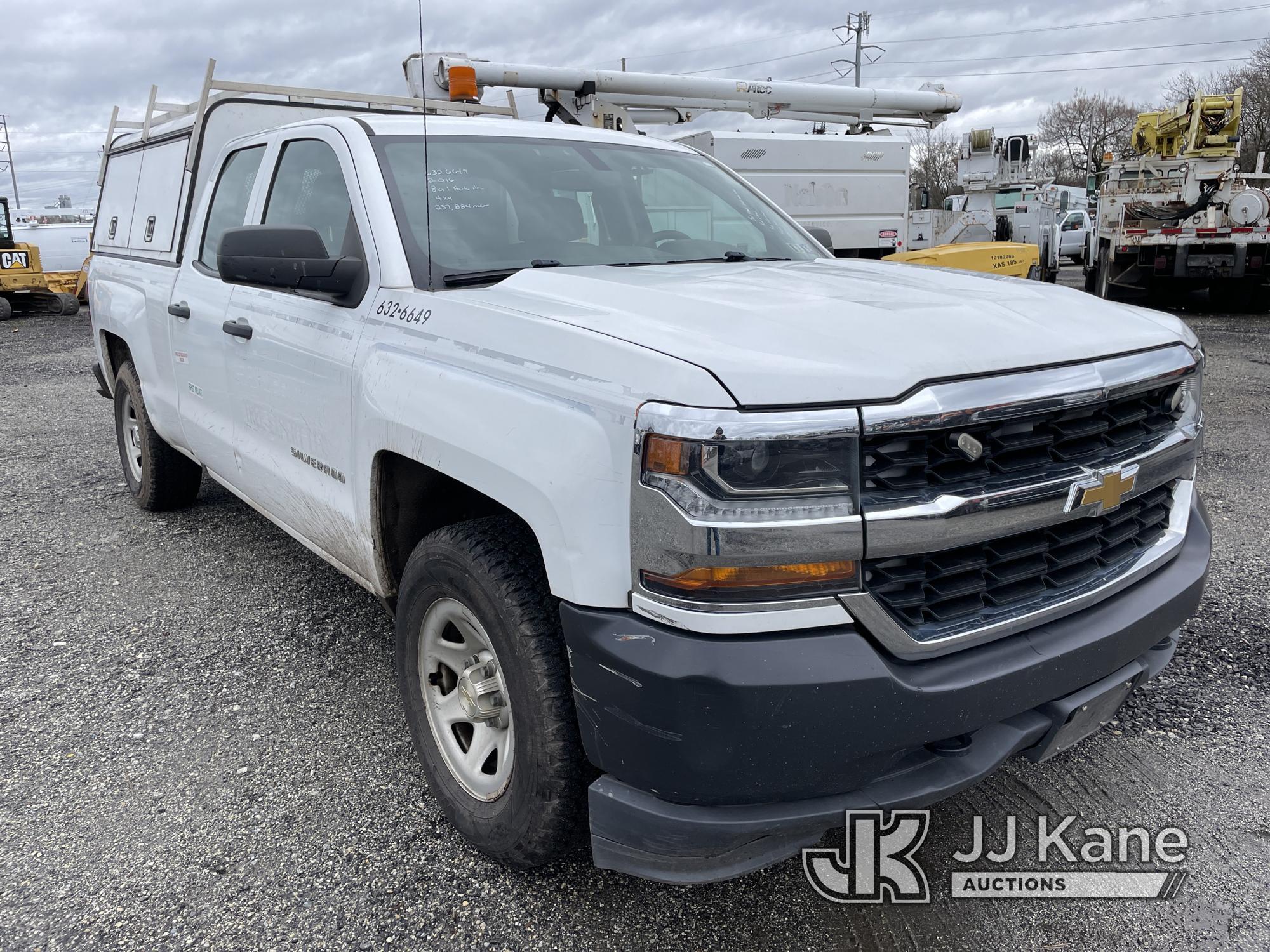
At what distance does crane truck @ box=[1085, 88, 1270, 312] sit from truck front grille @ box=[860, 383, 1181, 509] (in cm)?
1444

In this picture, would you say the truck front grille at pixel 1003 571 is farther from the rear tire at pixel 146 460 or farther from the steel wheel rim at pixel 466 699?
the rear tire at pixel 146 460

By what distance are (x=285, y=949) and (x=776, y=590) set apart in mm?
1455

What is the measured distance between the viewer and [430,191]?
2965 mm

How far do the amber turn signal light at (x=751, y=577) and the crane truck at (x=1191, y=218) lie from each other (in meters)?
15.1

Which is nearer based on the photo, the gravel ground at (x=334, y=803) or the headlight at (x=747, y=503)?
the headlight at (x=747, y=503)

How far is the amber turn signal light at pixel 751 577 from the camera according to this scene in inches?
70.2

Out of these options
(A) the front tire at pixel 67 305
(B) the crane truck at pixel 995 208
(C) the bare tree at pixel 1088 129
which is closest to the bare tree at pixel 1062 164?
(C) the bare tree at pixel 1088 129

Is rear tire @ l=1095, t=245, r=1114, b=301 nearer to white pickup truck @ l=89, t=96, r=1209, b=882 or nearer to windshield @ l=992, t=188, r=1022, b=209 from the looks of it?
windshield @ l=992, t=188, r=1022, b=209

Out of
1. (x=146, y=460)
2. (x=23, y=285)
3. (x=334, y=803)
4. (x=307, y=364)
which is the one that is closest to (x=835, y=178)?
(x=146, y=460)

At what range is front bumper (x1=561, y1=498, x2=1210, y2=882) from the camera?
69.5 inches

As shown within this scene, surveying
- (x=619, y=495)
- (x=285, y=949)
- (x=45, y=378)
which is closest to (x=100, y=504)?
(x=285, y=949)

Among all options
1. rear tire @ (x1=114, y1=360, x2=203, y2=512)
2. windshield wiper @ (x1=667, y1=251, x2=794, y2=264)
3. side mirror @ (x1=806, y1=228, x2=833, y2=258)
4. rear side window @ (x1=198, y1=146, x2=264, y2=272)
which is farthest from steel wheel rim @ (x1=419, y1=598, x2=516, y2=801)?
rear tire @ (x1=114, y1=360, x2=203, y2=512)

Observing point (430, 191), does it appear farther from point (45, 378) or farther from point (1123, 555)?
point (45, 378)

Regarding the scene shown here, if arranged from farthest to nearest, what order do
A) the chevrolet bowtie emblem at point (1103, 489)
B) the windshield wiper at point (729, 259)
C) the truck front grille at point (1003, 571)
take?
the windshield wiper at point (729, 259) < the chevrolet bowtie emblem at point (1103, 489) < the truck front grille at point (1003, 571)
